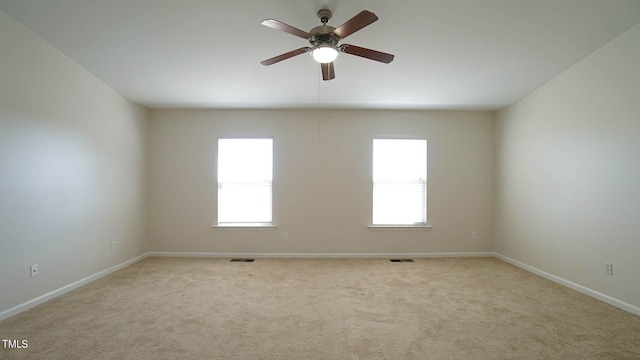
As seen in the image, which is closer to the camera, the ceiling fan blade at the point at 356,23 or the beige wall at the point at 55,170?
the ceiling fan blade at the point at 356,23

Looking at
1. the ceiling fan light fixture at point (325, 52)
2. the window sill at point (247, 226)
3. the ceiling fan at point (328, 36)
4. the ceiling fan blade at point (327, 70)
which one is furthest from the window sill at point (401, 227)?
the ceiling fan light fixture at point (325, 52)

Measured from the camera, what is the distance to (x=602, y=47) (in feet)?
9.47

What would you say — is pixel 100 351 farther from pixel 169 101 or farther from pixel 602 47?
pixel 602 47

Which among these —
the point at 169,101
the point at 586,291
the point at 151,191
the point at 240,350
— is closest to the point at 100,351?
the point at 240,350

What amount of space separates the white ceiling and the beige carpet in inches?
102

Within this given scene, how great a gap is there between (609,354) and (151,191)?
5.73 metres

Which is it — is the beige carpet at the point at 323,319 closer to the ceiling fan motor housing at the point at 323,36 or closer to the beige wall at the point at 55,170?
the beige wall at the point at 55,170

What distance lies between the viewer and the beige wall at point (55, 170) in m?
2.49

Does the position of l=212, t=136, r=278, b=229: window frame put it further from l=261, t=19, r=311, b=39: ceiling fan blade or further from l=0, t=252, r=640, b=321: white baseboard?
l=261, t=19, r=311, b=39: ceiling fan blade

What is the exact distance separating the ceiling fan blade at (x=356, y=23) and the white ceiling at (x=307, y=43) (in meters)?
0.40

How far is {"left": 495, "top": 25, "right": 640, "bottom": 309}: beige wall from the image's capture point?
2676 millimetres

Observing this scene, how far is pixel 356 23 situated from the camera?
1961mm

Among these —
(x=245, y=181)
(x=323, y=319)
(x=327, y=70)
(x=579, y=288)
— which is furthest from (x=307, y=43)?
(x=579, y=288)

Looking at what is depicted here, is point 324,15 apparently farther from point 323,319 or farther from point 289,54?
point 323,319
